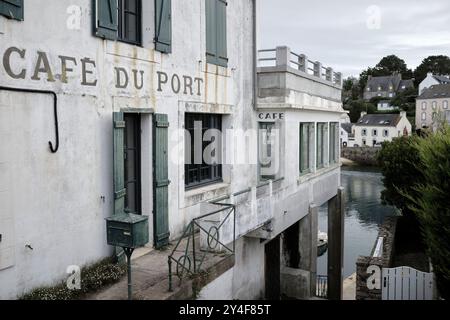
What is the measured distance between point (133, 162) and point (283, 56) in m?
5.82

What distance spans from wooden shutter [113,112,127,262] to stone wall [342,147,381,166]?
6745 centimetres

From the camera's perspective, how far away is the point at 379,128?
76688mm

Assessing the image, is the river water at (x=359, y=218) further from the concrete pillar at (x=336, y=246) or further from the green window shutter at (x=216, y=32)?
the green window shutter at (x=216, y=32)

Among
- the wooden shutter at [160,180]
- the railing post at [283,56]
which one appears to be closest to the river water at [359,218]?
the railing post at [283,56]

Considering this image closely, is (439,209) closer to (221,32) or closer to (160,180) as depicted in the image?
(160,180)

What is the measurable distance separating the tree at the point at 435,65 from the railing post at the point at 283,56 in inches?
3876

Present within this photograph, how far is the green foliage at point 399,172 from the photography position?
68.9 ft

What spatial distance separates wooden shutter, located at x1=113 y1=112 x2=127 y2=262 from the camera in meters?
7.44

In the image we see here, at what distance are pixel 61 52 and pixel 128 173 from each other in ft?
8.80

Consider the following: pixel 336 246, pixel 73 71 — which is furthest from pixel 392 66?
pixel 73 71

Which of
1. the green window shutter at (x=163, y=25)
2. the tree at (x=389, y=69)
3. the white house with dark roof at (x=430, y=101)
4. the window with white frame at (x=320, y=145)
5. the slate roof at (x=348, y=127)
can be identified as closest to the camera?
the green window shutter at (x=163, y=25)

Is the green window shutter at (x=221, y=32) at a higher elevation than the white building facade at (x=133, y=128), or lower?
higher

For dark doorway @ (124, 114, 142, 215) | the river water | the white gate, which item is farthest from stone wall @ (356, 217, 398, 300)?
the river water
